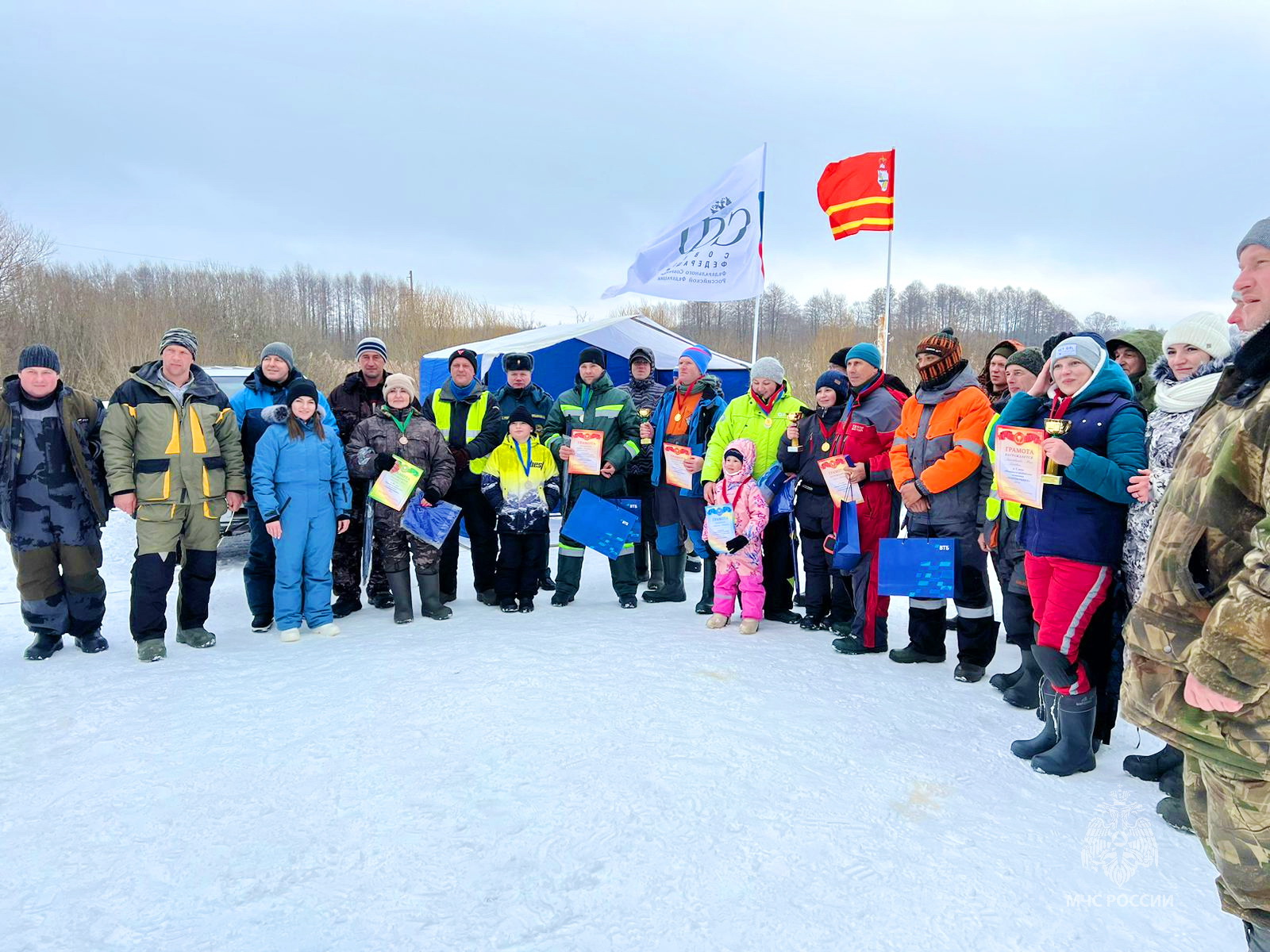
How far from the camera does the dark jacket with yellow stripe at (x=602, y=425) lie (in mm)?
5609

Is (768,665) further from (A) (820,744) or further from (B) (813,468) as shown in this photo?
(B) (813,468)

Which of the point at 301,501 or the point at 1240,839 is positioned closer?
the point at 1240,839

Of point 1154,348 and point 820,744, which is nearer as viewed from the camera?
point 820,744

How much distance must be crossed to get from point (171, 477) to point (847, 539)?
400cm

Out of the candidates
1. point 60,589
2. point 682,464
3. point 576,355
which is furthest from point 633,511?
point 576,355

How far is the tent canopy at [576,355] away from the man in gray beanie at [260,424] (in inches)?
147

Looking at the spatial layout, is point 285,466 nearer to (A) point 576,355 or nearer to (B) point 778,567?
(B) point 778,567

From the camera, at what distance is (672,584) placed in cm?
587

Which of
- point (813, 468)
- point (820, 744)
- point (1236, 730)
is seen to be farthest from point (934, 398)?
point (1236, 730)

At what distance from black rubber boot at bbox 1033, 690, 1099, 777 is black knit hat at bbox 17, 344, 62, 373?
5.28 m

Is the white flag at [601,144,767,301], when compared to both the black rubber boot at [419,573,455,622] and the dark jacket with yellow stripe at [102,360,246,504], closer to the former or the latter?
the black rubber boot at [419,573,455,622]

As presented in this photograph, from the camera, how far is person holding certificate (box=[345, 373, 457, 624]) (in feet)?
16.7

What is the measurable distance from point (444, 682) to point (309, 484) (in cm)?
165

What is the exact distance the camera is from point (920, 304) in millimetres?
47500
